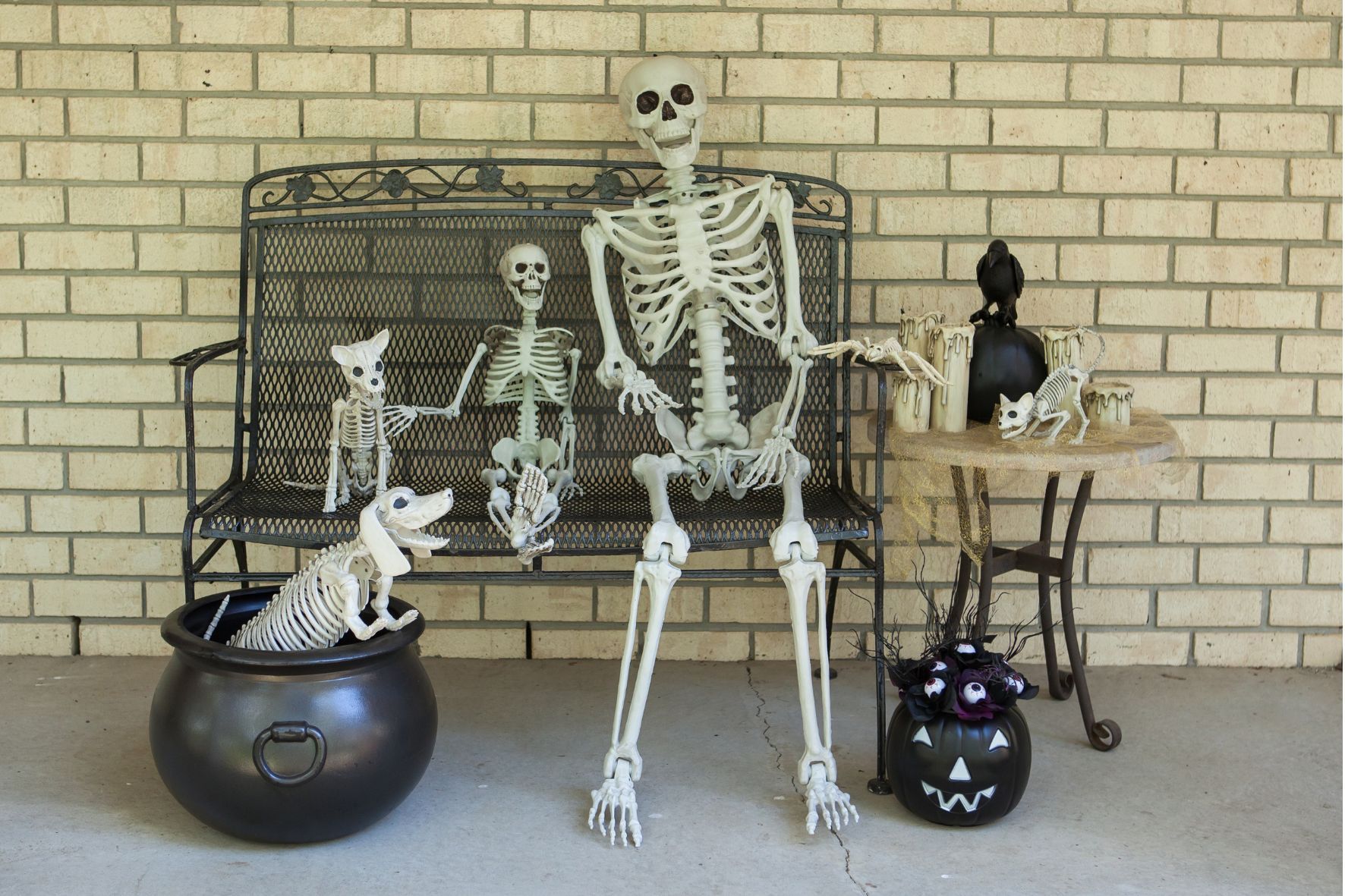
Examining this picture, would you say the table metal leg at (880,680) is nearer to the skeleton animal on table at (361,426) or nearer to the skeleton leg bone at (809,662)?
the skeleton leg bone at (809,662)

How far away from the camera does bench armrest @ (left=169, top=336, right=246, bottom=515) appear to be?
2.79m

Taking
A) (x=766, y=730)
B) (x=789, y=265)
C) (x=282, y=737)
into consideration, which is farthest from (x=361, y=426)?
(x=766, y=730)

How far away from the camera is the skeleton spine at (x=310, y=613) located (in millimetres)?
2455

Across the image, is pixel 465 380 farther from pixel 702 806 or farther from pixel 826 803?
pixel 826 803

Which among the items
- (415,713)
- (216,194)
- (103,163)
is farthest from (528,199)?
(415,713)

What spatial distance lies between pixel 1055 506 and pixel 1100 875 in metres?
1.28

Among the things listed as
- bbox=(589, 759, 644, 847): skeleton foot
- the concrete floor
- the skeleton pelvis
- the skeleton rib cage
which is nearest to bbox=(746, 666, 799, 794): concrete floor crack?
the concrete floor

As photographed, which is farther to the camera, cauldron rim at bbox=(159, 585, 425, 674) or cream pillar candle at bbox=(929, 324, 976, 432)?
cream pillar candle at bbox=(929, 324, 976, 432)

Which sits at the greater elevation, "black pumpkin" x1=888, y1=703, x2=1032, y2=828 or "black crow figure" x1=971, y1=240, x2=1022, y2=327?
"black crow figure" x1=971, y1=240, x2=1022, y2=327

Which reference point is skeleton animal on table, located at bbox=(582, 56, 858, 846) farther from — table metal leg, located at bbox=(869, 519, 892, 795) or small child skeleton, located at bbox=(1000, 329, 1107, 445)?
small child skeleton, located at bbox=(1000, 329, 1107, 445)

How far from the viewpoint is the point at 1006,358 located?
3.00m

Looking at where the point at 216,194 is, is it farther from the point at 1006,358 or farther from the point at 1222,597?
the point at 1222,597

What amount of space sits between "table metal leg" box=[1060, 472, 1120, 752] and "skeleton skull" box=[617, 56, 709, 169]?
1.21 m

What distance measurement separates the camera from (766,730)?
311 centimetres
